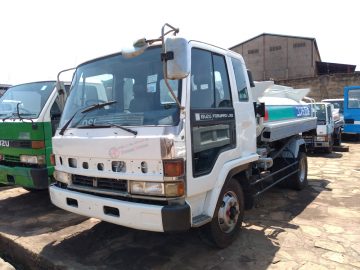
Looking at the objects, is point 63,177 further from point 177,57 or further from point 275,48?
point 275,48

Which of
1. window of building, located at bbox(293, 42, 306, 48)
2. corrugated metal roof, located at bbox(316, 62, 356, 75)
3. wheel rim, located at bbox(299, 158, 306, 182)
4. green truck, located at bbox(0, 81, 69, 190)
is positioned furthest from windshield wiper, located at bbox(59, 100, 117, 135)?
corrugated metal roof, located at bbox(316, 62, 356, 75)

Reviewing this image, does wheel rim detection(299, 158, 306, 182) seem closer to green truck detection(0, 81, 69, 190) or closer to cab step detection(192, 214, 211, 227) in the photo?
cab step detection(192, 214, 211, 227)

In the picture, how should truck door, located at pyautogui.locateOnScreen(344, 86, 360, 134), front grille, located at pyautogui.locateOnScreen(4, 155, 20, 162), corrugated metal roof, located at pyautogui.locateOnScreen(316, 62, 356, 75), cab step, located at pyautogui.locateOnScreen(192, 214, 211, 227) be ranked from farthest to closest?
corrugated metal roof, located at pyautogui.locateOnScreen(316, 62, 356, 75) < truck door, located at pyautogui.locateOnScreen(344, 86, 360, 134) < front grille, located at pyautogui.locateOnScreen(4, 155, 20, 162) < cab step, located at pyautogui.locateOnScreen(192, 214, 211, 227)

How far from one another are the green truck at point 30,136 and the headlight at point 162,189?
7.56 ft

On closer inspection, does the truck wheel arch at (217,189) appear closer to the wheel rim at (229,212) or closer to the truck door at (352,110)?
the wheel rim at (229,212)

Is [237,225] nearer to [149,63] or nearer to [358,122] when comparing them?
[149,63]

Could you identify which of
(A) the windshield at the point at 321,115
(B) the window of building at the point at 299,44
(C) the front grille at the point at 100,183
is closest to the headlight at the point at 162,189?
(C) the front grille at the point at 100,183

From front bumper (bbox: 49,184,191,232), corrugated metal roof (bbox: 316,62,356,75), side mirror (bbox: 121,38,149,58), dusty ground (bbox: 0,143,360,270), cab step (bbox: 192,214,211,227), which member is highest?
corrugated metal roof (bbox: 316,62,356,75)

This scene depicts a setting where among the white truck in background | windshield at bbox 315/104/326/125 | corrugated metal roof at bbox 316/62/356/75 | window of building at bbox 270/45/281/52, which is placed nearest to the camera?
the white truck in background

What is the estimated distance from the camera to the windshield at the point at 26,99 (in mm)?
5461

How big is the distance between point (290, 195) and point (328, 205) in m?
0.80

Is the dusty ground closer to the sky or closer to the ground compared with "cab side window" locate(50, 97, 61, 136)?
closer to the ground

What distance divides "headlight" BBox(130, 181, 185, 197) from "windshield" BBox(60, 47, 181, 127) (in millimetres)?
562

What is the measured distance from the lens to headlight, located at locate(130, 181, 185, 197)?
308cm
